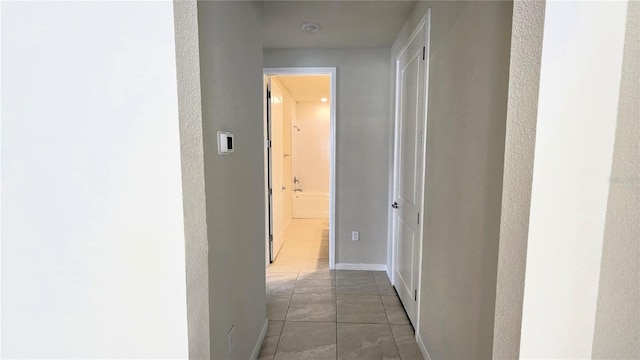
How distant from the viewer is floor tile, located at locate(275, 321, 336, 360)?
1972 mm

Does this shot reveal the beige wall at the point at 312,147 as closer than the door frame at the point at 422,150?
No

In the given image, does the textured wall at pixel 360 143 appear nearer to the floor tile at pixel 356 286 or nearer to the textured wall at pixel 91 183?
the floor tile at pixel 356 286

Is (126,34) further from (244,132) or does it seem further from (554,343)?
(554,343)

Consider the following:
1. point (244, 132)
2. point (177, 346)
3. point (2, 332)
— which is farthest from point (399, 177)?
point (2, 332)

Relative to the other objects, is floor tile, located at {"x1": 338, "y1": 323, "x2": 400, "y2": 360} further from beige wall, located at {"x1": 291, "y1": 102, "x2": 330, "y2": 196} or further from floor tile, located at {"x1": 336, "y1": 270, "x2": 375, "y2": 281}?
beige wall, located at {"x1": 291, "y1": 102, "x2": 330, "y2": 196}

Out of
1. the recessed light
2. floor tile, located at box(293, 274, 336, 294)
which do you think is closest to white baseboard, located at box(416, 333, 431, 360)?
floor tile, located at box(293, 274, 336, 294)

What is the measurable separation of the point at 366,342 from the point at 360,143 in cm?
183

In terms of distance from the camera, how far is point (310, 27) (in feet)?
8.39

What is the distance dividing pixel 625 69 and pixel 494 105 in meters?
0.48

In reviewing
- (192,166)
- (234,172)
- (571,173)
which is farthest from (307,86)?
(571,173)

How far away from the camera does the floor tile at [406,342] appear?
77.9 inches

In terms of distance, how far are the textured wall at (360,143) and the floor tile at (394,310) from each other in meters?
0.68

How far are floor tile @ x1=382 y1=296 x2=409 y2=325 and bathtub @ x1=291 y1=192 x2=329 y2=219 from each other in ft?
10.2

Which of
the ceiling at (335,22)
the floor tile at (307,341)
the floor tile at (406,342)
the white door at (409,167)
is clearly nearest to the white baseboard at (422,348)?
the floor tile at (406,342)
